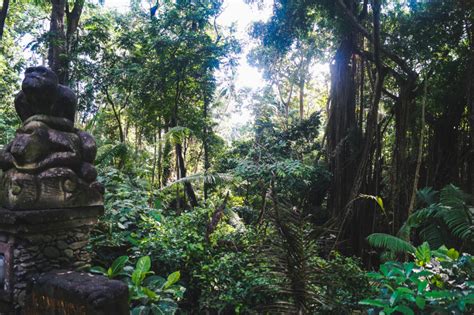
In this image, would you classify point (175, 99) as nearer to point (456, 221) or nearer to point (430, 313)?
point (456, 221)

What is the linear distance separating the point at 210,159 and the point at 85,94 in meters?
3.72

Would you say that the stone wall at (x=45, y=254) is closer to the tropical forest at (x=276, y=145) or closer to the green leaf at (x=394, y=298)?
the tropical forest at (x=276, y=145)

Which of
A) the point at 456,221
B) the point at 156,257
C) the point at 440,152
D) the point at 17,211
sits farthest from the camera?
the point at 440,152

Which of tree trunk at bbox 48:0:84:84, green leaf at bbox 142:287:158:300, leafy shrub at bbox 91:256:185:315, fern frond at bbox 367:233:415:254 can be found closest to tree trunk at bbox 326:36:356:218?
fern frond at bbox 367:233:415:254

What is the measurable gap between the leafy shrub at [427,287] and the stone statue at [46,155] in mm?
2239

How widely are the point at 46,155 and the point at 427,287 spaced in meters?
2.86

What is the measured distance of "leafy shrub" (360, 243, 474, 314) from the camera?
204cm

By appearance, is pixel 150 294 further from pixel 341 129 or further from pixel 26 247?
pixel 341 129

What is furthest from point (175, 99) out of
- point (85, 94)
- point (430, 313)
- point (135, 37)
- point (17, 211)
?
point (430, 313)

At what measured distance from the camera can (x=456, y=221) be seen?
4824mm

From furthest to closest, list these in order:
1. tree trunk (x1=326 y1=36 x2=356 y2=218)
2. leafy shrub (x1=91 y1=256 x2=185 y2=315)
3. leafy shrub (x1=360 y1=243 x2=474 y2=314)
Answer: tree trunk (x1=326 y1=36 x2=356 y2=218)
leafy shrub (x1=91 y1=256 x2=185 y2=315)
leafy shrub (x1=360 y1=243 x2=474 y2=314)

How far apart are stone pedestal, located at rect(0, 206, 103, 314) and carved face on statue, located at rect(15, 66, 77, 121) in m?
0.82

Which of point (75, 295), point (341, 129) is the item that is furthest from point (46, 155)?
point (341, 129)

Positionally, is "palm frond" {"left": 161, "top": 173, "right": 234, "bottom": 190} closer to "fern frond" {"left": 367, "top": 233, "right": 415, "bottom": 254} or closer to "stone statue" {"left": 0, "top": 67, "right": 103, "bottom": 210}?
"fern frond" {"left": 367, "top": 233, "right": 415, "bottom": 254}
